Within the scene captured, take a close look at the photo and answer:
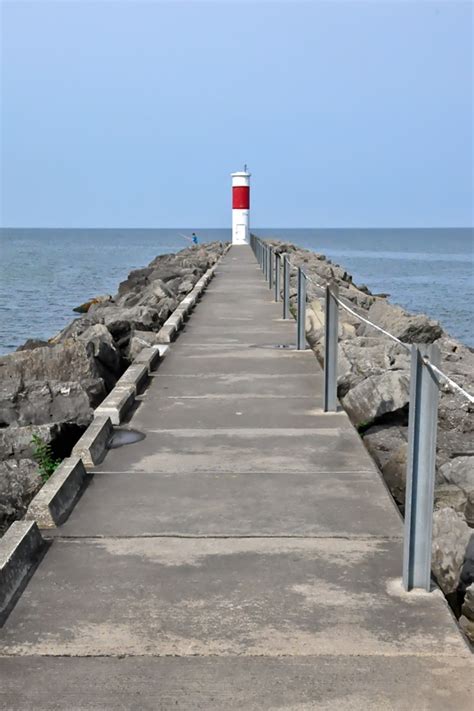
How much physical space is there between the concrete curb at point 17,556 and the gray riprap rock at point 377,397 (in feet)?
10.5

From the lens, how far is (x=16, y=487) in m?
5.72

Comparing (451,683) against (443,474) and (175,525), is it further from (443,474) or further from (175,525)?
(443,474)

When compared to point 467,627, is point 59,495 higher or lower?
higher

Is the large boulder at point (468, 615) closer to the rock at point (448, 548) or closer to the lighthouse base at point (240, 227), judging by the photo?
the rock at point (448, 548)

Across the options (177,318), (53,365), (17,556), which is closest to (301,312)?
(53,365)

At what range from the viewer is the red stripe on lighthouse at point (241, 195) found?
3888 cm

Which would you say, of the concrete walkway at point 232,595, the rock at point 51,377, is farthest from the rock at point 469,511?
the rock at point 51,377

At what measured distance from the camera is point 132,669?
3109mm

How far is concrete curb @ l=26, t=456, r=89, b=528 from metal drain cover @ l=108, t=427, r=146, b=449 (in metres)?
0.67

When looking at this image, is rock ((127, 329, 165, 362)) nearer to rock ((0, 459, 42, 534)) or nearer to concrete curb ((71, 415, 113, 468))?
concrete curb ((71, 415, 113, 468))

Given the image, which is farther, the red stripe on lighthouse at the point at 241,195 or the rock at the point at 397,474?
the red stripe on lighthouse at the point at 241,195

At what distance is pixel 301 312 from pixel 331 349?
2818 millimetres

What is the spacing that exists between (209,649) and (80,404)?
15.3 ft

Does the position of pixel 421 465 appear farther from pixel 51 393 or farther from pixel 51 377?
pixel 51 377
